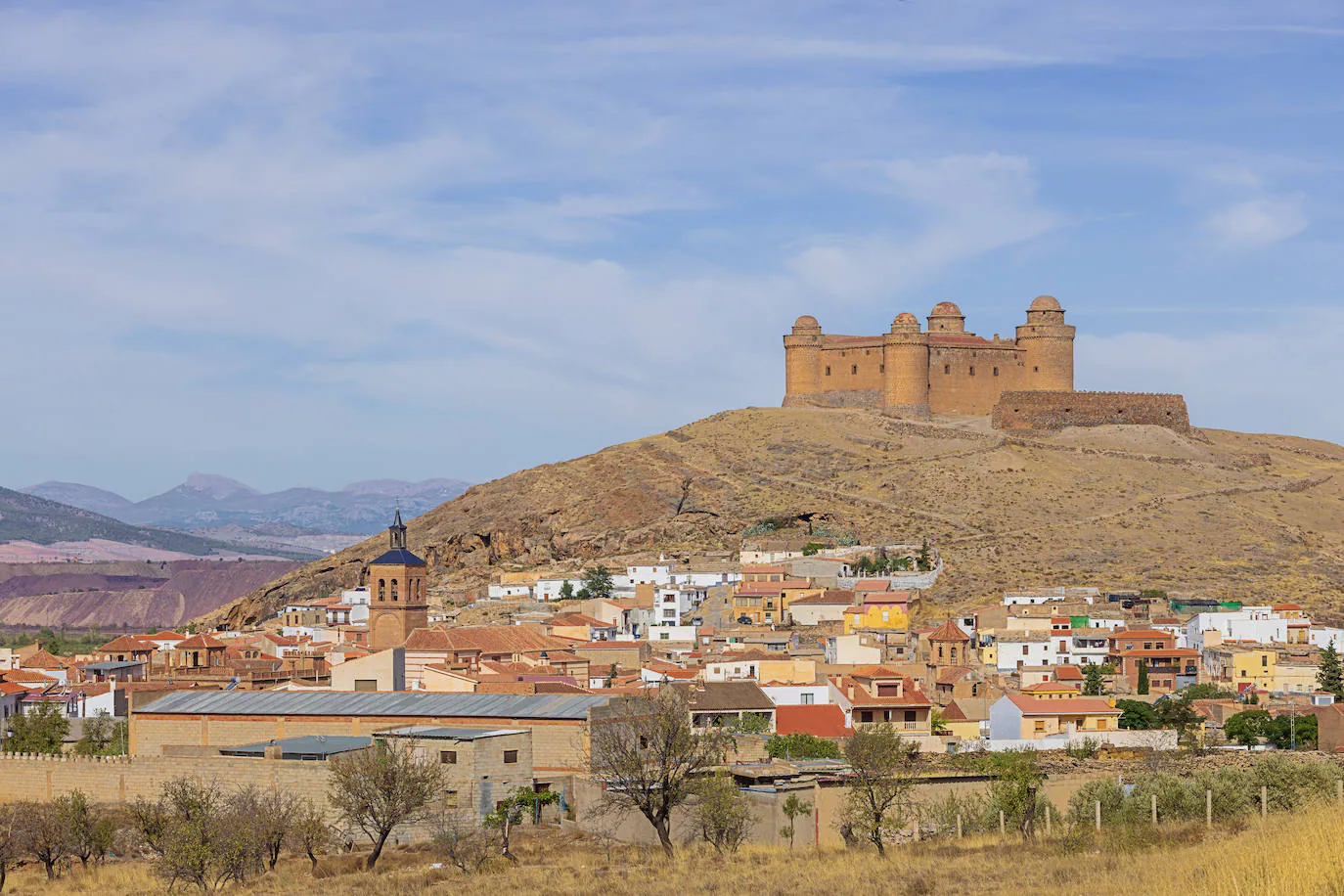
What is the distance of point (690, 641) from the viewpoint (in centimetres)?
7150

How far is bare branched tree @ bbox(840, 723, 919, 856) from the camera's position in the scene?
104 ft

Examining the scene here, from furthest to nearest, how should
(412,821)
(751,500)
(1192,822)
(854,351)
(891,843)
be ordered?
1. (854,351)
2. (751,500)
3. (412,821)
4. (891,843)
5. (1192,822)

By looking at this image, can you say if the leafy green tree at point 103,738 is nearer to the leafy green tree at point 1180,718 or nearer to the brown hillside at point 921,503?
the leafy green tree at point 1180,718

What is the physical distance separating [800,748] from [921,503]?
59.6m

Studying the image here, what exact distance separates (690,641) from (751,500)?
111 feet

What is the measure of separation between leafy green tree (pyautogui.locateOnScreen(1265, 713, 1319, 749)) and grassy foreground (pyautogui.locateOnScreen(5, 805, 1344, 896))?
71.3 ft

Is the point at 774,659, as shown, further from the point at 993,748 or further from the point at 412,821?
the point at 412,821

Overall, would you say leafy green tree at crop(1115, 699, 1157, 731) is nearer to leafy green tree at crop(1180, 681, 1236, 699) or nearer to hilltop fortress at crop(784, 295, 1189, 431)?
leafy green tree at crop(1180, 681, 1236, 699)

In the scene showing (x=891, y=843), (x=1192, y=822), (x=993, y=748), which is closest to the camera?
(x=1192, y=822)

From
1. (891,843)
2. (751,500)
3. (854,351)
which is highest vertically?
(854,351)

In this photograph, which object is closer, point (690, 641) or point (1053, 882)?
point (1053, 882)

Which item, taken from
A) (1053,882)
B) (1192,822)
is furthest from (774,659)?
(1053,882)

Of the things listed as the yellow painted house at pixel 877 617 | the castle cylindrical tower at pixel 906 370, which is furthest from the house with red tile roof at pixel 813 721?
the castle cylindrical tower at pixel 906 370

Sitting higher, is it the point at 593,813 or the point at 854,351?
the point at 854,351
